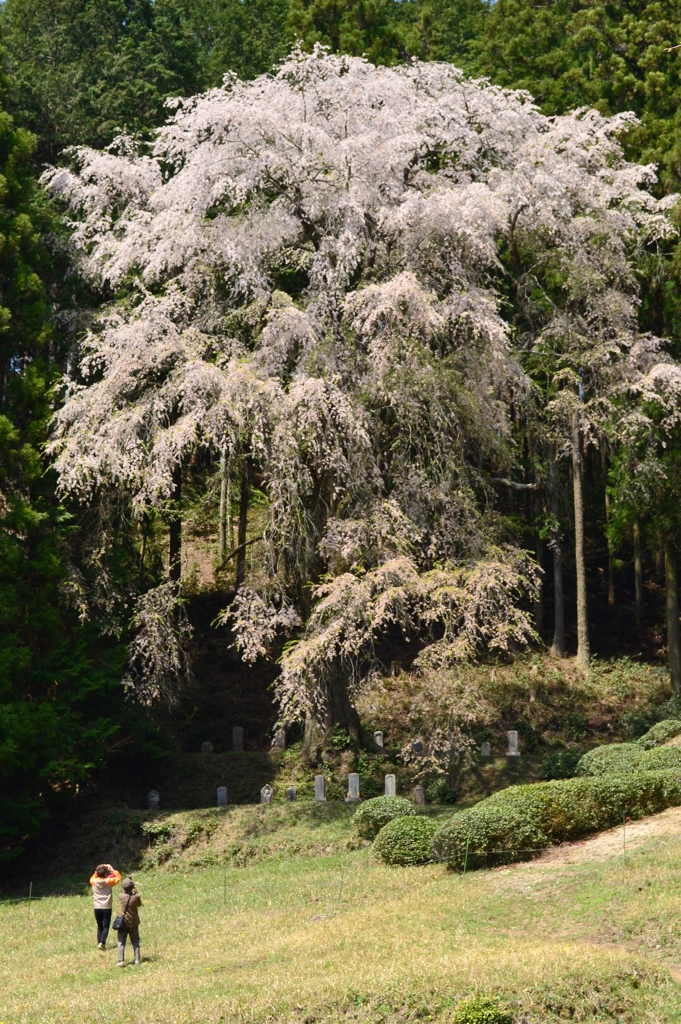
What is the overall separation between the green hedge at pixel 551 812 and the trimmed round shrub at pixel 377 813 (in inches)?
82.7

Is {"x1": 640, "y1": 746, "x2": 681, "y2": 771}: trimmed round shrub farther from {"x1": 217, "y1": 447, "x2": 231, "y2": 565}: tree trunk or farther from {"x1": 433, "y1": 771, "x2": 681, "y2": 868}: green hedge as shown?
{"x1": 217, "y1": 447, "x2": 231, "y2": 565}: tree trunk

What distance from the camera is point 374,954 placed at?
12.5 m

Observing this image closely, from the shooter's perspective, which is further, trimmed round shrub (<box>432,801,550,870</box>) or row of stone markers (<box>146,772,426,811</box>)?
row of stone markers (<box>146,772,426,811</box>)

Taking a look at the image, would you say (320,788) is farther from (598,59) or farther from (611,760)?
(598,59)

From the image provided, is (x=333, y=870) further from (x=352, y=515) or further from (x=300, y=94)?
(x=300, y=94)

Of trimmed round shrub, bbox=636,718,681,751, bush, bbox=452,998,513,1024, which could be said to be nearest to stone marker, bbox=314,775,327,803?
trimmed round shrub, bbox=636,718,681,751

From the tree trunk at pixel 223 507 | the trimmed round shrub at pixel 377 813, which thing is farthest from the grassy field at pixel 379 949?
the tree trunk at pixel 223 507

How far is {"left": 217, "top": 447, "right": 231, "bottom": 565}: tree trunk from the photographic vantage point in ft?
80.0

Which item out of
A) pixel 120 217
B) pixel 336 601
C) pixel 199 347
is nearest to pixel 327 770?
pixel 336 601

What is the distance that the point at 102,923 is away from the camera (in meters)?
14.5

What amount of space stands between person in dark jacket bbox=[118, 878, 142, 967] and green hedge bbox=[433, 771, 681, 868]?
182 inches

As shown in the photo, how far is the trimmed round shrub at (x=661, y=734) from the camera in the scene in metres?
21.7

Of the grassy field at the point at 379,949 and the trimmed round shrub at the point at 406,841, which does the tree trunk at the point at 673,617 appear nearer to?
the trimmed round shrub at the point at 406,841

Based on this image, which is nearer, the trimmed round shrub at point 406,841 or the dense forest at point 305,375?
the trimmed round shrub at point 406,841
